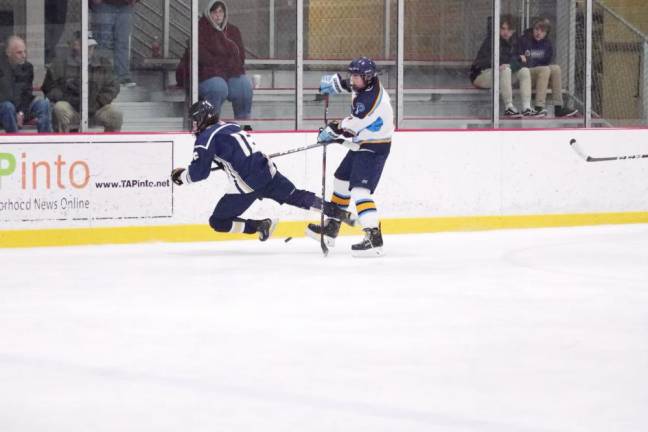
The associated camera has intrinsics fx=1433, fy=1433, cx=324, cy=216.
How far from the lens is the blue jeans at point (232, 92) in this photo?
31.6 feet

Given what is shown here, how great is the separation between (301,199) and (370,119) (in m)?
0.64

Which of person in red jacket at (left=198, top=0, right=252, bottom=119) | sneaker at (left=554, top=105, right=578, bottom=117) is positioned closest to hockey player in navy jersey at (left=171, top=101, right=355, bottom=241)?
person in red jacket at (left=198, top=0, right=252, bottom=119)

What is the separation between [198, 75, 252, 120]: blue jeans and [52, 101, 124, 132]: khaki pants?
2.07 feet

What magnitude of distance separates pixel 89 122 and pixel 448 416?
224 inches

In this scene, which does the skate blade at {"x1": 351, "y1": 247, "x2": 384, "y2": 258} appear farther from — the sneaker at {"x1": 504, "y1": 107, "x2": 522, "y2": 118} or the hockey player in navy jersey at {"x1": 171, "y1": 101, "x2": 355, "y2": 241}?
the sneaker at {"x1": 504, "y1": 107, "x2": 522, "y2": 118}

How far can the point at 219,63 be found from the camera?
9672 millimetres

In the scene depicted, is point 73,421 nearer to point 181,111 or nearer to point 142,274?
point 142,274

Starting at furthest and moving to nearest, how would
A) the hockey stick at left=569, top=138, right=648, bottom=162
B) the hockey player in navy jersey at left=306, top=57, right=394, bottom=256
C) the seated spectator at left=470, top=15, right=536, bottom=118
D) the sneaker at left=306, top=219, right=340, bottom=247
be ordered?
the seated spectator at left=470, top=15, right=536, bottom=118 → the hockey stick at left=569, top=138, right=648, bottom=162 → the sneaker at left=306, top=219, right=340, bottom=247 → the hockey player in navy jersey at left=306, top=57, right=394, bottom=256

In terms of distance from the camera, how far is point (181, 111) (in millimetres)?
9484

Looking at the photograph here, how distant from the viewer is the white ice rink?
3.94 metres

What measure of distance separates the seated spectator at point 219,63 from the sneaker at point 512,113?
1.97 metres

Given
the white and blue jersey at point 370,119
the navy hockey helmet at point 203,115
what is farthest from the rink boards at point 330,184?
the white and blue jersey at point 370,119

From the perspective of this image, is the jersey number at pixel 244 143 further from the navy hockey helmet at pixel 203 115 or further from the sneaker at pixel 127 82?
the sneaker at pixel 127 82

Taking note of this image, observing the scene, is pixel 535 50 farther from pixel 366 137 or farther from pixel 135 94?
pixel 135 94
